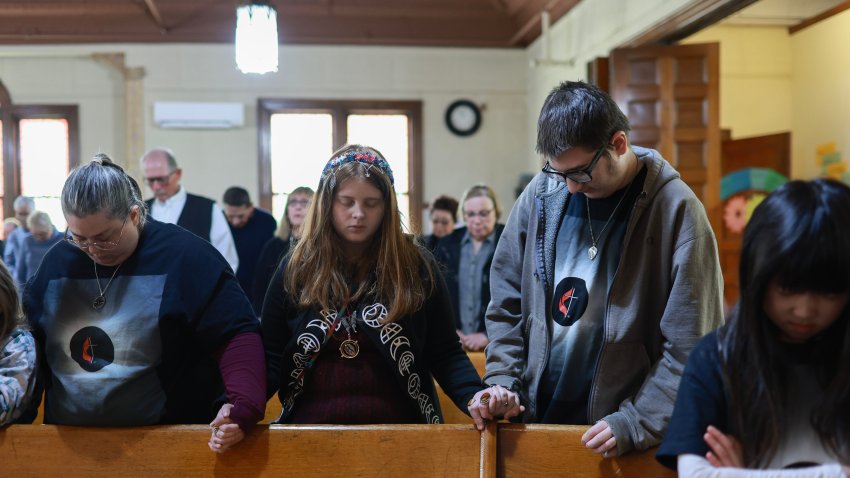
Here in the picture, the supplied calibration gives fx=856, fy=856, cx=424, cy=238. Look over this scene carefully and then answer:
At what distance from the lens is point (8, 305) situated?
2.04 meters

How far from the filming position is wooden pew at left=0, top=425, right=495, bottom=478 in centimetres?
202

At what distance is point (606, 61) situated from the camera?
262 inches

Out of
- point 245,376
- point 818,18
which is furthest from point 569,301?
point 818,18

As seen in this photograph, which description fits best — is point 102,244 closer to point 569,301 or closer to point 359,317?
point 359,317

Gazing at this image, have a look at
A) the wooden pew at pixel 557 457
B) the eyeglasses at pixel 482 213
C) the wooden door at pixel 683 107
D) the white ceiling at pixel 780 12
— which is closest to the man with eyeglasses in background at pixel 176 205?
the eyeglasses at pixel 482 213

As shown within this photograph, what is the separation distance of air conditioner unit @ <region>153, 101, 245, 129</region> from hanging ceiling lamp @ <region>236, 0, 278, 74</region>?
409 centimetres

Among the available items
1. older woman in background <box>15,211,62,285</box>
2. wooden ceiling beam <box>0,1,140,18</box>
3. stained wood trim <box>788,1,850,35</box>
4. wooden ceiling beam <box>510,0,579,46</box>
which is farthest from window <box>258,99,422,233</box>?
stained wood trim <box>788,1,850,35</box>

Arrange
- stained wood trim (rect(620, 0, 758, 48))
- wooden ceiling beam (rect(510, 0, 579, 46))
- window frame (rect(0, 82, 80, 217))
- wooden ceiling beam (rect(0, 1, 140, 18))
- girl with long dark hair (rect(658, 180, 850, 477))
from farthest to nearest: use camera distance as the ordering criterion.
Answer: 1. window frame (rect(0, 82, 80, 217))
2. wooden ceiling beam (rect(0, 1, 140, 18))
3. wooden ceiling beam (rect(510, 0, 579, 46))
4. stained wood trim (rect(620, 0, 758, 48))
5. girl with long dark hair (rect(658, 180, 850, 477))

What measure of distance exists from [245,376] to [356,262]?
42 cm

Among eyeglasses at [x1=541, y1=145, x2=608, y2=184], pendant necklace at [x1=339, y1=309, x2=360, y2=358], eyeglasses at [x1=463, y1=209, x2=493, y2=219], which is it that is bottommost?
pendant necklace at [x1=339, y1=309, x2=360, y2=358]

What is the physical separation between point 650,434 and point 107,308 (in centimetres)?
128

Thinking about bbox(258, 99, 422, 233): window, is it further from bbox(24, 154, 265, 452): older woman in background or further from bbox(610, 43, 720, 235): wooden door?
bbox(24, 154, 265, 452): older woman in background

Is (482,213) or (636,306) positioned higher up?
(482,213)

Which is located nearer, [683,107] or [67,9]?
[683,107]
